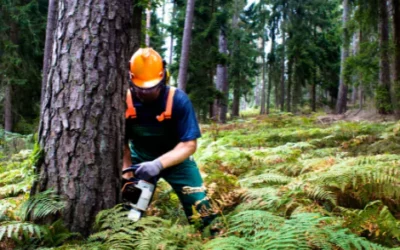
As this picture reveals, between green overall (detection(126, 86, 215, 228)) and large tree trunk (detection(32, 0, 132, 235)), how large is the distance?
454 mm

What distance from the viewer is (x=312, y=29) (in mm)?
27547

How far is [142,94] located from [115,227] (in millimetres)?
1242

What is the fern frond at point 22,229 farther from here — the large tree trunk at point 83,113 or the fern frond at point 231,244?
the fern frond at point 231,244

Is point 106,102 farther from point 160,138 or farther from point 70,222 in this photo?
point 70,222

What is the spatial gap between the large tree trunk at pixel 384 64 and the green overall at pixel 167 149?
930 cm

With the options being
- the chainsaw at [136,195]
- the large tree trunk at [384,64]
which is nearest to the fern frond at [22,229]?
the chainsaw at [136,195]

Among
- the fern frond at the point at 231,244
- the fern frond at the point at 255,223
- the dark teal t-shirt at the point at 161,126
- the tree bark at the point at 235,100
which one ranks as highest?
the tree bark at the point at 235,100

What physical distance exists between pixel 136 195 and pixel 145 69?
1.18 metres

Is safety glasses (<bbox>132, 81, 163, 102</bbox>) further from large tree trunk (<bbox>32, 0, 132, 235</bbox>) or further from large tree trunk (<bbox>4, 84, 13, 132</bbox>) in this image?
large tree trunk (<bbox>4, 84, 13, 132</bbox>)

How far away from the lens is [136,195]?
10.5ft

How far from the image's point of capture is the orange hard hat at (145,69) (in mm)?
→ 3100

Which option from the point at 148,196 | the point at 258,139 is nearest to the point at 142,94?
the point at 148,196

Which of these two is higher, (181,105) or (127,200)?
(181,105)

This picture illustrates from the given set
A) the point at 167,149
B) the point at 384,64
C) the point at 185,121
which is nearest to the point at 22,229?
the point at 167,149
